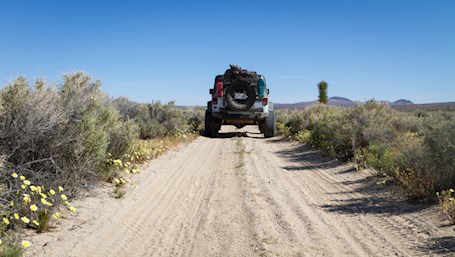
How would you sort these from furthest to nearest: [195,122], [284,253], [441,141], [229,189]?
1. [195,122]
2. [229,189]
3. [441,141]
4. [284,253]

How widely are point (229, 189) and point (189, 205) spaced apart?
1.36 meters

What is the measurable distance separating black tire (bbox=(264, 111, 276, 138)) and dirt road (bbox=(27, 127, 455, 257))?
34.4 ft

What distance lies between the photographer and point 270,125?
2011cm

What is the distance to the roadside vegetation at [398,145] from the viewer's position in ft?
21.2

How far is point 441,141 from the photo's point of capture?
21.4ft

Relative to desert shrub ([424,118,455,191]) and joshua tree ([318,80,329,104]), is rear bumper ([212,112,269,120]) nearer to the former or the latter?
desert shrub ([424,118,455,191])

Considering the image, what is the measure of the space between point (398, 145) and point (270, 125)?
35.0 feet

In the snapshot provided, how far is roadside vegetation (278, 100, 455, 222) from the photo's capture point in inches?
255

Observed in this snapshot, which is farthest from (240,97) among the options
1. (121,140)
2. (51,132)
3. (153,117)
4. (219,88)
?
(51,132)

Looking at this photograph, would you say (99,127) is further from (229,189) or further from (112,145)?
(229,189)

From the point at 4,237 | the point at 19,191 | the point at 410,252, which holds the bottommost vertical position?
the point at 410,252

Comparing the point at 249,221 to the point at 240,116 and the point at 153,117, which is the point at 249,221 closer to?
the point at 240,116

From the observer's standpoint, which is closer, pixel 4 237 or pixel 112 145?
pixel 4 237

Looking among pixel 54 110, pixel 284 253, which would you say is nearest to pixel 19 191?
pixel 54 110
